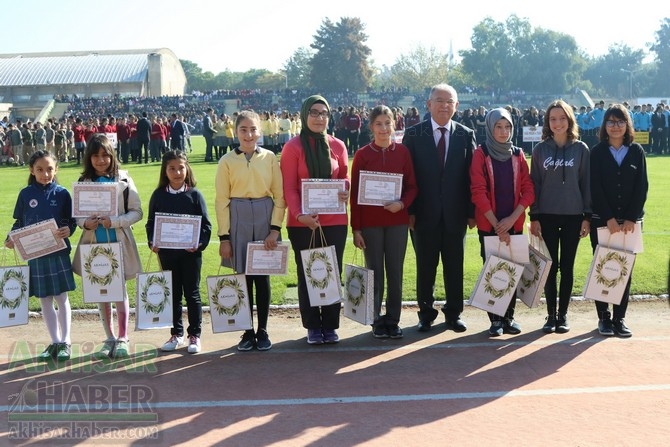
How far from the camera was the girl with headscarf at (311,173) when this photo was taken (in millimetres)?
6191

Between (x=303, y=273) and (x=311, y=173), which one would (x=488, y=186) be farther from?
(x=303, y=273)

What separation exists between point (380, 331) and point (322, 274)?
81 cm

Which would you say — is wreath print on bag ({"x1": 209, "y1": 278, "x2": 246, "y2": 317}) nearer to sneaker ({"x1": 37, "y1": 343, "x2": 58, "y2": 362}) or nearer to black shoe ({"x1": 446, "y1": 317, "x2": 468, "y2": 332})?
sneaker ({"x1": 37, "y1": 343, "x2": 58, "y2": 362})

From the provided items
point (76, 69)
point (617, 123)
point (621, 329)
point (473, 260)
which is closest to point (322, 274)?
point (621, 329)

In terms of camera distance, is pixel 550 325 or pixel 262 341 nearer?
pixel 262 341

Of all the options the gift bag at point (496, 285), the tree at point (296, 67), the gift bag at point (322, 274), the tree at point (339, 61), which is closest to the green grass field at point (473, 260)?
the gift bag at point (496, 285)

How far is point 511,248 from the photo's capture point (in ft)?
21.2

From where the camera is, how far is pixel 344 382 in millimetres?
5465

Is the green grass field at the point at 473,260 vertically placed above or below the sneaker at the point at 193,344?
above

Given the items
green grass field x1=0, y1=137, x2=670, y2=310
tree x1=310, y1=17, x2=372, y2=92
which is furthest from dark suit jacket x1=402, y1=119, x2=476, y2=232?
tree x1=310, y1=17, x2=372, y2=92

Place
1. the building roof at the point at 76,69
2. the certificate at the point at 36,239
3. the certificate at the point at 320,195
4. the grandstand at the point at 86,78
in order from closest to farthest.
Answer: the certificate at the point at 36,239
the certificate at the point at 320,195
the grandstand at the point at 86,78
the building roof at the point at 76,69

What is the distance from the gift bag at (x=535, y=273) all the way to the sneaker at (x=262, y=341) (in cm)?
224

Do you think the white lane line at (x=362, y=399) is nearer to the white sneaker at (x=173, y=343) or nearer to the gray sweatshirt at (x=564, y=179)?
the white sneaker at (x=173, y=343)

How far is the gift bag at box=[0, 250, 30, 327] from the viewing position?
6055mm
